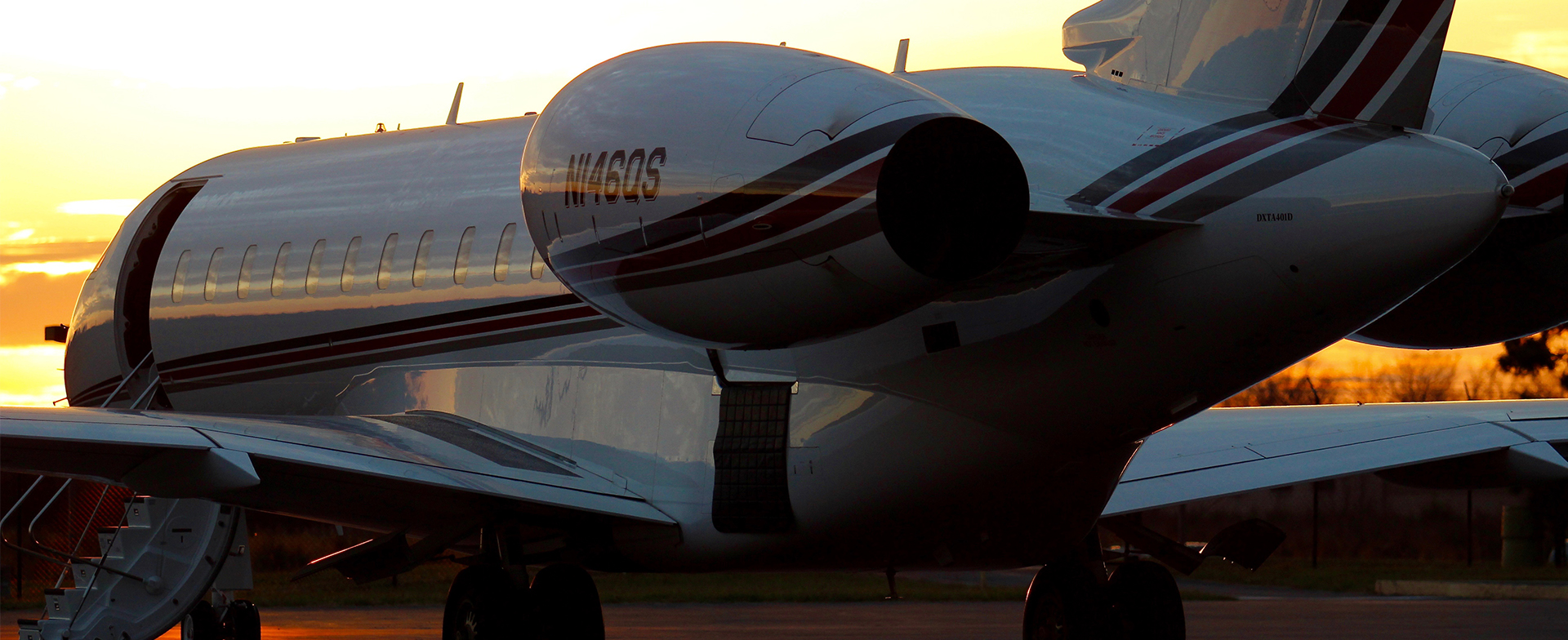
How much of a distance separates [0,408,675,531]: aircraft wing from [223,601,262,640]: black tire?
12.4 ft

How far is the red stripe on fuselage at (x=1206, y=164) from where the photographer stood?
7.41 meters

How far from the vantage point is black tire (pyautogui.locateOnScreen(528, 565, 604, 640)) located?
10.4 meters

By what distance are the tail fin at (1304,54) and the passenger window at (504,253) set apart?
14.2 ft

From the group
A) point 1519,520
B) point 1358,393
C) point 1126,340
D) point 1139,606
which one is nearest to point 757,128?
point 1126,340

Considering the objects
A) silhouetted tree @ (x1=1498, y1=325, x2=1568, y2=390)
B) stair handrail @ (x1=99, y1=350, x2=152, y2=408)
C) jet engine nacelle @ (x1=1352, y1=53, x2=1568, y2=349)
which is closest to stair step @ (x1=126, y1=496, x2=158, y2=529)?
stair handrail @ (x1=99, y1=350, x2=152, y2=408)

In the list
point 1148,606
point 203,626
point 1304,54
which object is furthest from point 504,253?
point 1304,54

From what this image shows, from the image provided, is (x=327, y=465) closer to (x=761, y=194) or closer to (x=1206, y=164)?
(x=761, y=194)

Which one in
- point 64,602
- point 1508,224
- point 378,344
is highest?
point 1508,224

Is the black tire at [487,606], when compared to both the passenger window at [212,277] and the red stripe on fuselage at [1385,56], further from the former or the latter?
the red stripe on fuselage at [1385,56]

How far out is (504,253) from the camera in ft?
36.9

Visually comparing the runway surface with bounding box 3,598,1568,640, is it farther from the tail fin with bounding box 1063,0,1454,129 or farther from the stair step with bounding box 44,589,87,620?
the tail fin with bounding box 1063,0,1454,129

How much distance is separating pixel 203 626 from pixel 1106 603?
7.36 metres

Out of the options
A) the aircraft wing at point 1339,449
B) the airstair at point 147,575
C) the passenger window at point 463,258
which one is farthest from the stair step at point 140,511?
the aircraft wing at point 1339,449

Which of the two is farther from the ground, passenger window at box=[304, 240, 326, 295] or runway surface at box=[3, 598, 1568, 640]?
passenger window at box=[304, 240, 326, 295]
